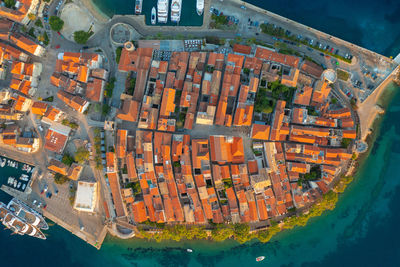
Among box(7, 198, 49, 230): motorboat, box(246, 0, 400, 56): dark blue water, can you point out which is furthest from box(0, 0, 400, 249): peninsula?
box(246, 0, 400, 56): dark blue water

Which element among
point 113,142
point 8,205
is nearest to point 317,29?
point 113,142

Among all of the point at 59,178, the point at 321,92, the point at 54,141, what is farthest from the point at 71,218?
the point at 321,92

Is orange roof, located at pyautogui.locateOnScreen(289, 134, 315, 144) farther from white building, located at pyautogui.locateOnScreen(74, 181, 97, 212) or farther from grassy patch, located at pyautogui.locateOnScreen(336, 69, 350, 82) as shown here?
white building, located at pyautogui.locateOnScreen(74, 181, 97, 212)

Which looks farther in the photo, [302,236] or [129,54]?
[302,236]

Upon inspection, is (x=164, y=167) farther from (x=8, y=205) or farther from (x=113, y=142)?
(x=8, y=205)

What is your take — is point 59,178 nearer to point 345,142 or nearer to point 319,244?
point 319,244

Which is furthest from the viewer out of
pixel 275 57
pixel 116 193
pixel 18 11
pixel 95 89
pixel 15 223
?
pixel 15 223
